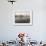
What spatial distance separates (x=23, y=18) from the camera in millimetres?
4875

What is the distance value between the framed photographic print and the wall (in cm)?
15

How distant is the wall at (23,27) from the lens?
4.83 metres

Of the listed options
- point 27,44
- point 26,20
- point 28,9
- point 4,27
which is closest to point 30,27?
point 26,20

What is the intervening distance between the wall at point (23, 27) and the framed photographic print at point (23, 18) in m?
0.15

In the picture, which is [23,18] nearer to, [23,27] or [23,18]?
[23,18]

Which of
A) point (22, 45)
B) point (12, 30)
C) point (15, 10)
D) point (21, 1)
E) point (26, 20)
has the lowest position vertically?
point (22, 45)

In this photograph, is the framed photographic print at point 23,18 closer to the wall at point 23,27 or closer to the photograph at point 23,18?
the photograph at point 23,18

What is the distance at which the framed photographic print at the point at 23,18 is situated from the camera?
4844 mm

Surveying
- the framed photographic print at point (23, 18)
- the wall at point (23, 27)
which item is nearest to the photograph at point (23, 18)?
the framed photographic print at point (23, 18)

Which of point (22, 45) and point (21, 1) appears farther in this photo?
point (21, 1)

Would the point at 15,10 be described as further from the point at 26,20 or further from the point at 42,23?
the point at 42,23

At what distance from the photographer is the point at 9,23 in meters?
4.88

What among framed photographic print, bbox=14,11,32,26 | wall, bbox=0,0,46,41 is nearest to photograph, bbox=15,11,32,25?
framed photographic print, bbox=14,11,32,26

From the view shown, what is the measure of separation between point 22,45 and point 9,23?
1719 mm
